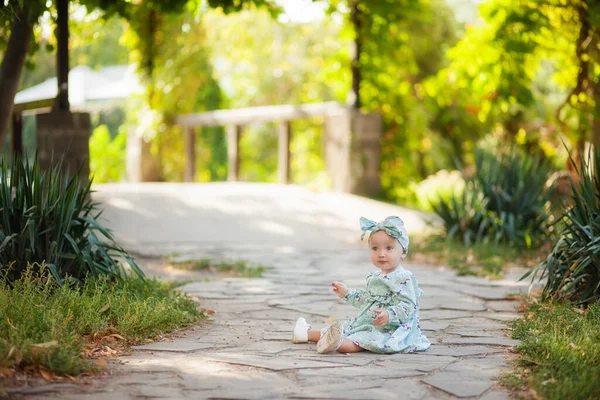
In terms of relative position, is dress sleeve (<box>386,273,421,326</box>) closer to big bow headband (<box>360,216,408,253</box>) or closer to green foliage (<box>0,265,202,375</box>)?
big bow headband (<box>360,216,408,253</box>)

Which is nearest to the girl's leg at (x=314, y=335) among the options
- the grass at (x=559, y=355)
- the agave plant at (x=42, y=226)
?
the grass at (x=559, y=355)

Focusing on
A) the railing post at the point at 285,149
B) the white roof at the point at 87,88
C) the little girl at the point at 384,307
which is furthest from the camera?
the white roof at the point at 87,88

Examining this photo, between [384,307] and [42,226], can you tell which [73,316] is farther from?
[384,307]

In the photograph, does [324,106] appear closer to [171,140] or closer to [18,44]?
[171,140]

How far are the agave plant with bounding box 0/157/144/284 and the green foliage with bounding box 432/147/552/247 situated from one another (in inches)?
178

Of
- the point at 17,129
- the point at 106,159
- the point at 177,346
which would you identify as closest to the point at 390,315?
the point at 177,346

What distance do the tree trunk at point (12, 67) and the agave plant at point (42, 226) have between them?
5.84 feet

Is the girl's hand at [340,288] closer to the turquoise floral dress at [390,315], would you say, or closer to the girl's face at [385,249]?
the turquoise floral dress at [390,315]

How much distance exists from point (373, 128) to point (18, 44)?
579 centimetres

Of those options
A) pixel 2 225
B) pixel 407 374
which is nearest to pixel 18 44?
pixel 2 225

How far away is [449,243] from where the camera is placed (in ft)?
28.7

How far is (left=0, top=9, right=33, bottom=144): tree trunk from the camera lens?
7121 mm

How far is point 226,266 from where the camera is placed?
298 inches

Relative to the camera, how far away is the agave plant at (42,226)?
5.21 meters
